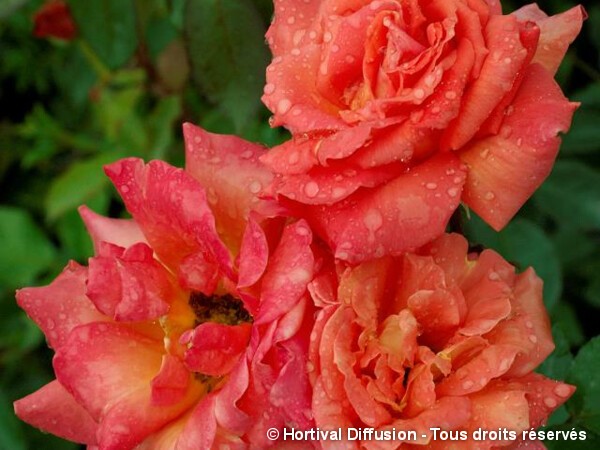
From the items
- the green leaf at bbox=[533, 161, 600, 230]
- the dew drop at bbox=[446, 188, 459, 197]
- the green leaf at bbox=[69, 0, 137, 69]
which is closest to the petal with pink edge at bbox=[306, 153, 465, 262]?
the dew drop at bbox=[446, 188, 459, 197]

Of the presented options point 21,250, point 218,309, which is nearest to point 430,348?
point 218,309

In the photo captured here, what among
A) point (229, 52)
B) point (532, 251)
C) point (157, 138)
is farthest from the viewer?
point (157, 138)

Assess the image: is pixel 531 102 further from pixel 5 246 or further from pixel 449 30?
pixel 5 246

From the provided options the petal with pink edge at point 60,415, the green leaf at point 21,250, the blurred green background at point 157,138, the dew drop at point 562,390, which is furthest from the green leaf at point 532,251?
the green leaf at point 21,250

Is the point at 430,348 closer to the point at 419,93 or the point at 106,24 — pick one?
the point at 419,93

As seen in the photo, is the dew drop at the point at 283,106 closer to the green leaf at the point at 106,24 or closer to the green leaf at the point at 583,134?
the green leaf at the point at 106,24
